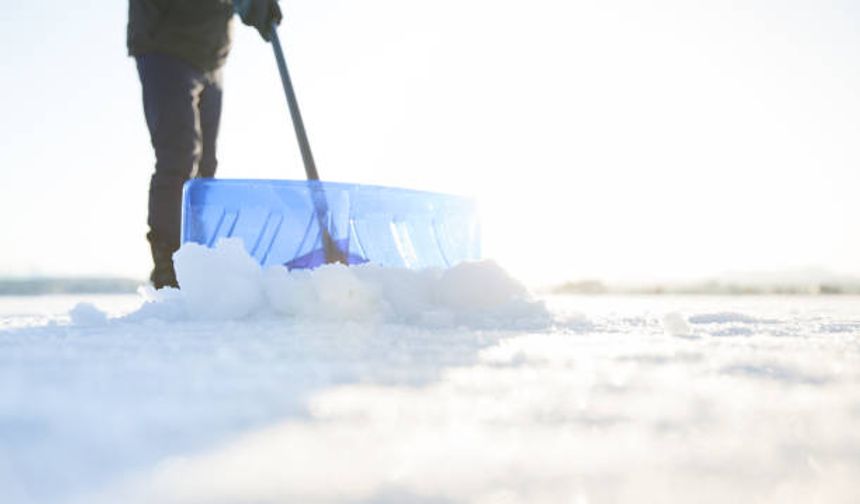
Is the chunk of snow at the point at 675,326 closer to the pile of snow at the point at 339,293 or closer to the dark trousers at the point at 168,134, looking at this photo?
the pile of snow at the point at 339,293

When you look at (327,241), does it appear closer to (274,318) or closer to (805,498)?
(274,318)

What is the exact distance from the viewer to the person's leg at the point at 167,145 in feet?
6.49

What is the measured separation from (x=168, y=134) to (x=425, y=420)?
1815 millimetres

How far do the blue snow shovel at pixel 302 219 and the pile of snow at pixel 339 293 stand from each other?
34 cm

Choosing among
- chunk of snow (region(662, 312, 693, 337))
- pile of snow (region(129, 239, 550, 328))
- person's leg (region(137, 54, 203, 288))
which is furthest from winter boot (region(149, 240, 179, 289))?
chunk of snow (region(662, 312, 693, 337))

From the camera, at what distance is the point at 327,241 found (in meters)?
1.62

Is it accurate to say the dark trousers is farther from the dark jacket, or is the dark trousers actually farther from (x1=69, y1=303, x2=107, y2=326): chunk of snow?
(x1=69, y1=303, x2=107, y2=326): chunk of snow

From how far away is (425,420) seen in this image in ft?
1.28

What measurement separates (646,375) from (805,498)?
0.29 m

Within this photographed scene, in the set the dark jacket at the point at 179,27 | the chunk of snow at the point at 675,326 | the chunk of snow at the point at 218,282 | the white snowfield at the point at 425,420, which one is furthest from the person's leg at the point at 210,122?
the chunk of snow at the point at 675,326

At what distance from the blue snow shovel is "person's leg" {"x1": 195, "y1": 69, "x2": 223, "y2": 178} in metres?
0.75

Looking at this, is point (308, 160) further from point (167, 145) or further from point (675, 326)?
point (675, 326)

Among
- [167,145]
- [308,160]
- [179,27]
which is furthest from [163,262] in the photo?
[179,27]

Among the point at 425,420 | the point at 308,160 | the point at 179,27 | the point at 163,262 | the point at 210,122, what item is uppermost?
the point at 179,27
